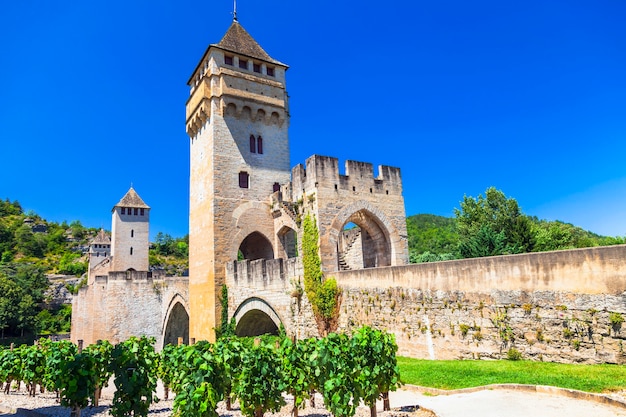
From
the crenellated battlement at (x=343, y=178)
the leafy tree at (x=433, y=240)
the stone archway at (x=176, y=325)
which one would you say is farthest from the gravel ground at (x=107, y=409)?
the leafy tree at (x=433, y=240)

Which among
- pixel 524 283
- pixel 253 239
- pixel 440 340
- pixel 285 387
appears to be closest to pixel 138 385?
pixel 285 387

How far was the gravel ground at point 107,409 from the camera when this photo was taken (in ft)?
26.3

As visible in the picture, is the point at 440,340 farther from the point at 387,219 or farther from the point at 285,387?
the point at 387,219

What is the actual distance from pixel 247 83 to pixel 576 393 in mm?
21525

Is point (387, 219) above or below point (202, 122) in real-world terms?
below

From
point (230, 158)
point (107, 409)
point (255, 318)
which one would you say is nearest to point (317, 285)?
point (255, 318)

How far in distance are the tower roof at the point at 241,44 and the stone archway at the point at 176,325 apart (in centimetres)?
1782

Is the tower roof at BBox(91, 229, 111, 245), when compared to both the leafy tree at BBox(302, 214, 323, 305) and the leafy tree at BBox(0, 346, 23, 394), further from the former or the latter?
the leafy tree at BBox(302, 214, 323, 305)

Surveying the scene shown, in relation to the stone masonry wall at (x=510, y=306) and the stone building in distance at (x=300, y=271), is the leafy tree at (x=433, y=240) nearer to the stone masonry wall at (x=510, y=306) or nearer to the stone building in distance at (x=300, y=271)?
the stone building in distance at (x=300, y=271)

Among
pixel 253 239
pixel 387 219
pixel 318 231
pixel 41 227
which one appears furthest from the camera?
pixel 41 227

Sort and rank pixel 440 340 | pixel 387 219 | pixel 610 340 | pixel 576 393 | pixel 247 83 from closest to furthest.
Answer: pixel 576 393, pixel 610 340, pixel 440 340, pixel 387 219, pixel 247 83

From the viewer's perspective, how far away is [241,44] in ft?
82.6

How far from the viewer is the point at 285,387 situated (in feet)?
26.1

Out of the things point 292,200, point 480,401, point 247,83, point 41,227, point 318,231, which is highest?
point 41,227
